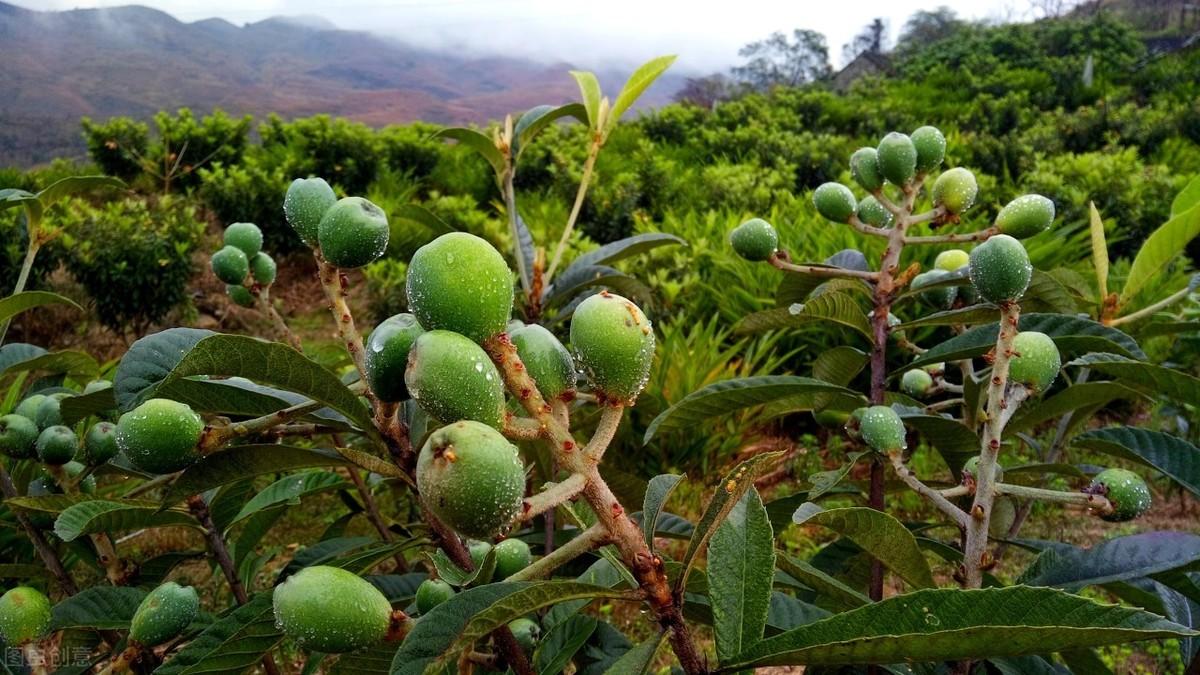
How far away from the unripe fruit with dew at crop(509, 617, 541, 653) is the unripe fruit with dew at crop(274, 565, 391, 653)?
37 centimetres

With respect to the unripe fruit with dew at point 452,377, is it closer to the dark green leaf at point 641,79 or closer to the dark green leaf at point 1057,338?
the dark green leaf at point 1057,338

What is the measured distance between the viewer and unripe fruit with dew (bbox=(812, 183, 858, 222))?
49.7 inches

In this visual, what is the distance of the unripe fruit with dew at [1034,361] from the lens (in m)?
0.82

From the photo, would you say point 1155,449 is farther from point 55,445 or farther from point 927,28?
point 927,28

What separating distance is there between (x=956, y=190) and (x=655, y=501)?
2.45 ft

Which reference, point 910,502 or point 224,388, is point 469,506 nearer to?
point 224,388

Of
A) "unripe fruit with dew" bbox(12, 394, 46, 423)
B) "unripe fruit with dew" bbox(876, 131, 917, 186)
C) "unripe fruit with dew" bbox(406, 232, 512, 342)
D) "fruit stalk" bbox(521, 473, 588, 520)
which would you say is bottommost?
"unripe fruit with dew" bbox(12, 394, 46, 423)

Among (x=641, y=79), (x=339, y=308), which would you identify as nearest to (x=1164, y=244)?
(x=641, y=79)

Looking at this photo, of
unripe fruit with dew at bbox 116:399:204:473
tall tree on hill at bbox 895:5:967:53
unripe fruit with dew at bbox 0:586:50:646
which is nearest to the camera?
unripe fruit with dew at bbox 116:399:204:473

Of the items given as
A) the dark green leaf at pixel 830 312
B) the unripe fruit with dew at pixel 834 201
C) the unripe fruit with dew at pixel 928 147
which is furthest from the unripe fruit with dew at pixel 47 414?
the unripe fruit with dew at pixel 928 147

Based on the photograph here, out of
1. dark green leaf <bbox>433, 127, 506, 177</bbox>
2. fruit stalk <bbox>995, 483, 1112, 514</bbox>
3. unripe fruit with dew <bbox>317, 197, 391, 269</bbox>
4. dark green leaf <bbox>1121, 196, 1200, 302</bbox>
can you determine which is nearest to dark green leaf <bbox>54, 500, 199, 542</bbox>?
unripe fruit with dew <bbox>317, 197, 391, 269</bbox>

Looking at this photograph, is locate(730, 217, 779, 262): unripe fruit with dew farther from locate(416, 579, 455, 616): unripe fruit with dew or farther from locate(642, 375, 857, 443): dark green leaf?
locate(416, 579, 455, 616): unripe fruit with dew

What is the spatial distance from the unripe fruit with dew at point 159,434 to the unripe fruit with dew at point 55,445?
43 cm

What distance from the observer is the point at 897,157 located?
3.80 ft
